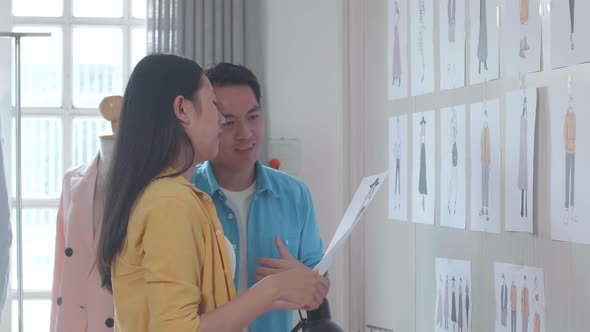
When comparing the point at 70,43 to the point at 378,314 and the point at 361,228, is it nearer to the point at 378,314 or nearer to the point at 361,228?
the point at 361,228

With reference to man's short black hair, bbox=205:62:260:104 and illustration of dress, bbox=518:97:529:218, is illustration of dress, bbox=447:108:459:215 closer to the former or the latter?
illustration of dress, bbox=518:97:529:218

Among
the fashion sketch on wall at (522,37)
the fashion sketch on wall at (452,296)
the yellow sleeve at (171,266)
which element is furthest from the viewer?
the fashion sketch on wall at (452,296)

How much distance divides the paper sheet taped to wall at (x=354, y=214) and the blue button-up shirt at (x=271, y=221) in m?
0.43

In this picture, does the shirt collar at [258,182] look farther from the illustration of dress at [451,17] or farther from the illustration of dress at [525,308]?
the illustration of dress at [525,308]

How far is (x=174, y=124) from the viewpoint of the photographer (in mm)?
1561

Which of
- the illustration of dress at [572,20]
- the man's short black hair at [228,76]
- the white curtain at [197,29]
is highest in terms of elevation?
the white curtain at [197,29]

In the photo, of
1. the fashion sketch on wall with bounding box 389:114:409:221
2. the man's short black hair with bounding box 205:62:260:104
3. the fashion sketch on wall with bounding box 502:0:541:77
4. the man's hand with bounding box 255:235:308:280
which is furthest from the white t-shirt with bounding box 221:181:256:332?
the fashion sketch on wall with bounding box 502:0:541:77

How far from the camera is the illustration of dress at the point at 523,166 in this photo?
1708 mm

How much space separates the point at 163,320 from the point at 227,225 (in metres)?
0.66

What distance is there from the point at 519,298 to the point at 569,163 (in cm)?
35

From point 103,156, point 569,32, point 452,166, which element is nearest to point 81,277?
point 103,156

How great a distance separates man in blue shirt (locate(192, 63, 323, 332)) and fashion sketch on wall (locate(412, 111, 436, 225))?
323 mm

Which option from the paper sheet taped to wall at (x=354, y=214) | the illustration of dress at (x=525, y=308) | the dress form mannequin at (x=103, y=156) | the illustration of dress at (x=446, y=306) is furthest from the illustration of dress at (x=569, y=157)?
the dress form mannequin at (x=103, y=156)

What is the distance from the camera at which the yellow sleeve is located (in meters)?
1.43
